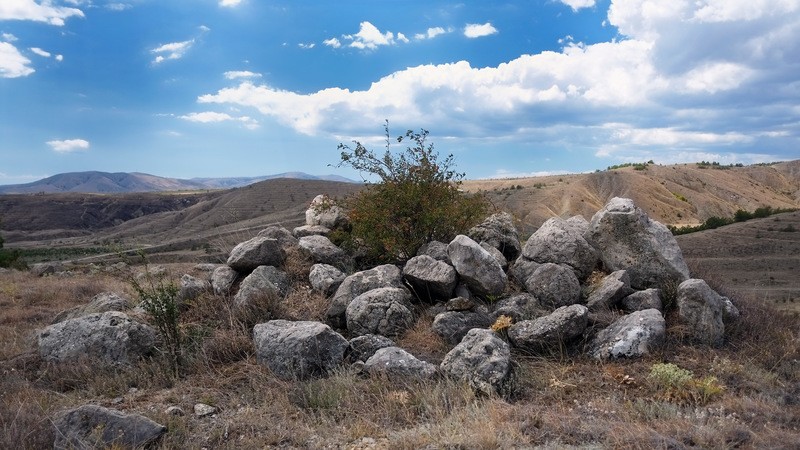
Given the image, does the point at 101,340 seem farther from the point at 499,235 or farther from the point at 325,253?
the point at 499,235

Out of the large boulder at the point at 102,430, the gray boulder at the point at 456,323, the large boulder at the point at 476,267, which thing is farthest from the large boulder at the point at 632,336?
the large boulder at the point at 102,430

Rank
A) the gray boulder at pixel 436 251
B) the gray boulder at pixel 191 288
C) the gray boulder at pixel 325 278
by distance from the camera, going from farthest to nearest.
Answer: the gray boulder at pixel 191 288 → the gray boulder at pixel 325 278 → the gray boulder at pixel 436 251

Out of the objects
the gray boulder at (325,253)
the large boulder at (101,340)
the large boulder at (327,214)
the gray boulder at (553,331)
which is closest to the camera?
the gray boulder at (553,331)

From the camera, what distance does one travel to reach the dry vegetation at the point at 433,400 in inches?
185

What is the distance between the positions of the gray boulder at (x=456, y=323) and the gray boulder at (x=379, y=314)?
1.55 ft

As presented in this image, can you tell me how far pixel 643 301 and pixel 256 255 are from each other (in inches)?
237

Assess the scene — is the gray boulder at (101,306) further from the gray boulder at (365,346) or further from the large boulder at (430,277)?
the large boulder at (430,277)

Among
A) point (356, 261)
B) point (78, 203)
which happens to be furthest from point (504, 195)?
point (78, 203)

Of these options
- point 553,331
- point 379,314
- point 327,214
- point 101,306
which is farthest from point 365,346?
point 101,306

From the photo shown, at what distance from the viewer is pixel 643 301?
7.43 metres

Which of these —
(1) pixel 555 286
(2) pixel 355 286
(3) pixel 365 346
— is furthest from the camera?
(2) pixel 355 286

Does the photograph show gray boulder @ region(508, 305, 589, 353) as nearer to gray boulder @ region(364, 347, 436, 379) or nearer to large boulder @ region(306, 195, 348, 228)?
gray boulder @ region(364, 347, 436, 379)

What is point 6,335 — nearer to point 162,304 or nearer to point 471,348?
point 162,304

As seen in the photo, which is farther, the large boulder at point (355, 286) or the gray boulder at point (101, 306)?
the gray boulder at point (101, 306)
